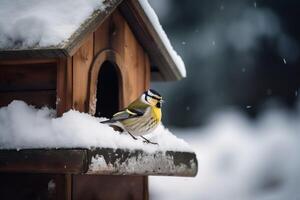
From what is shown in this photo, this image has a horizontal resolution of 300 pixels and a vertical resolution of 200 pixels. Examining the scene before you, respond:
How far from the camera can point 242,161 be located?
1175cm

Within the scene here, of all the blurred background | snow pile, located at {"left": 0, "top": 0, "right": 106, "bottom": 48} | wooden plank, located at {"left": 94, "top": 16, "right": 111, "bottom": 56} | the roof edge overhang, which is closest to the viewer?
the roof edge overhang

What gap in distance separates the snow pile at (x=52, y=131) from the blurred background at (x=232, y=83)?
Result: 648cm

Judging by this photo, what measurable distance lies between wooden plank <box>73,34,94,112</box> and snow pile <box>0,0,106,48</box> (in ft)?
0.72

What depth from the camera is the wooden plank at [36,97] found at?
16.6 ft

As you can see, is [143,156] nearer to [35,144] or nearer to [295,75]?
[35,144]

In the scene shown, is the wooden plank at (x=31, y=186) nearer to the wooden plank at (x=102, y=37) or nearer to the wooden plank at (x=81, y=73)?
the wooden plank at (x=81, y=73)

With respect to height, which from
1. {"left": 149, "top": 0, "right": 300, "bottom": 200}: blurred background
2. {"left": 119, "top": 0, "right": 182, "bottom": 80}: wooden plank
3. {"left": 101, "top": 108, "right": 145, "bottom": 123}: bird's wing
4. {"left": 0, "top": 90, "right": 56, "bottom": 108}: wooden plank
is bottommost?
{"left": 101, "top": 108, "right": 145, "bottom": 123}: bird's wing

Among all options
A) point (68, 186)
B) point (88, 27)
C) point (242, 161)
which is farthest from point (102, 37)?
point (242, 161)

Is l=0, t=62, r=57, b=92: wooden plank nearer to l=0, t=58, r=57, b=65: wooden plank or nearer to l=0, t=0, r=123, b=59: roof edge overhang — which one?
l=0, t=58, r=57, b=65: wooden plank

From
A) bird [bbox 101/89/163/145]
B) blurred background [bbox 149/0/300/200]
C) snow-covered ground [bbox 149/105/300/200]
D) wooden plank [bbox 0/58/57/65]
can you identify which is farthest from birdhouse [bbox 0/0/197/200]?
blurred background [bbox 149/0/300/200]

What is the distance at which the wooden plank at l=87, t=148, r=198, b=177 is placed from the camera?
470 cm

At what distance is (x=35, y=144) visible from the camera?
15.7 ft

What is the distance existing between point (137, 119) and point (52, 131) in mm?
580

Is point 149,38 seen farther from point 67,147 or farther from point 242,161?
point 242,161
